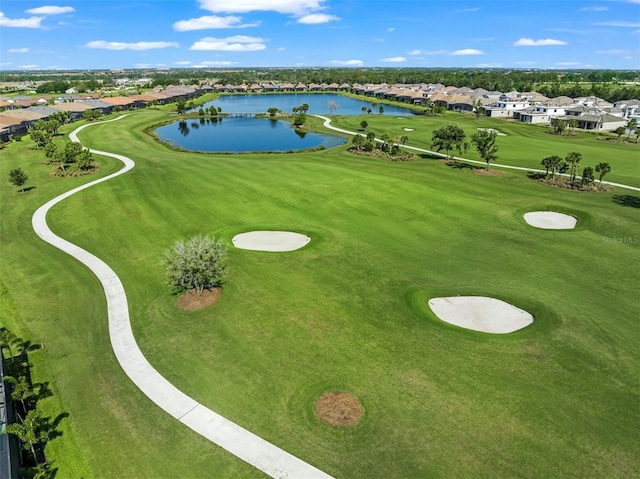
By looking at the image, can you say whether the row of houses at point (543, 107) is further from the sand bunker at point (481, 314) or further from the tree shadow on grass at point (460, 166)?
the sand bunker at point (481, 314)

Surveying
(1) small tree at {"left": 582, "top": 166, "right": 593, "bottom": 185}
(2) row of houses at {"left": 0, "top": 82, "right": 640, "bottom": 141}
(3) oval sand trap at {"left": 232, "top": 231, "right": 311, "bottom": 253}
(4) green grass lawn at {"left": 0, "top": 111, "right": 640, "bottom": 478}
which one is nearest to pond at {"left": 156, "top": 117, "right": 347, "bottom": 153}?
(2) row of houses at {"left": 0, "top": 82, "right": 640, "bottom": 141}

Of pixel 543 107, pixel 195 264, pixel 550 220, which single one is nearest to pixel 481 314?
pixel 195 264

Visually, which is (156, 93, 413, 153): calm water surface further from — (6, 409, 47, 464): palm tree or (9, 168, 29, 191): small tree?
(6, 409, 47, 464): palm tree

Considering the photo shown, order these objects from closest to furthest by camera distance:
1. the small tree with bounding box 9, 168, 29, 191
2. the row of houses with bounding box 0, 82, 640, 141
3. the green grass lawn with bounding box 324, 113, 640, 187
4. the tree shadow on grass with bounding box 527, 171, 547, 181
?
the small tree with bounding box 9, 168, 29, 191
the tree shadow on grass with bounding box 527, 171, 547, 181
the green grass lawn with bounding box 324, 113, 640, 187
the row of houses with bounding box 0, 82, 640, 141

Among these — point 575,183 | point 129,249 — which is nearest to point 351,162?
point 575,183

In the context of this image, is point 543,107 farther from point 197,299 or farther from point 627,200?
point 197,299

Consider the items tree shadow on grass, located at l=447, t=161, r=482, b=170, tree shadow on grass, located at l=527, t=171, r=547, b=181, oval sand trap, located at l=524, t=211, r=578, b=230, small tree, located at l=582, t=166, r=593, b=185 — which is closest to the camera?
oval sand trap, located at l=524, t=211, r=578, b=230
